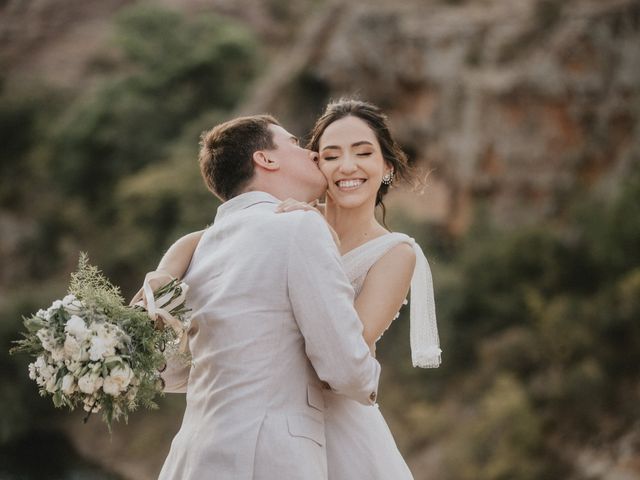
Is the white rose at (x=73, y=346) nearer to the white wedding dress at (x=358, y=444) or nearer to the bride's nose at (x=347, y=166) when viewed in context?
the white wedding dress at (x=358, y=444)

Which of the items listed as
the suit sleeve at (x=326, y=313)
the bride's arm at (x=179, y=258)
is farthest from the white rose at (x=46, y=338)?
the suit sleeve at (x=326, y=313)

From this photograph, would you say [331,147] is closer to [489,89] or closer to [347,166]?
[347,166]

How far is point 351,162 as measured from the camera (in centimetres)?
323

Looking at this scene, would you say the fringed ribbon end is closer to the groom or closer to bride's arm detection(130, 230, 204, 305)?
the groom

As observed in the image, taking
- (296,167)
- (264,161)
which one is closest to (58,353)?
(264,161)

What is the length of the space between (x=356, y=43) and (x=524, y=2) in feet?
11.9

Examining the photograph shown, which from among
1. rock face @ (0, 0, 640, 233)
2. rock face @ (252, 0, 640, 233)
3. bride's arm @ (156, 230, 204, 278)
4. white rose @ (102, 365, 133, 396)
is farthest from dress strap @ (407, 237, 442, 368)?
rock face @ (0, 0, 640, 233)

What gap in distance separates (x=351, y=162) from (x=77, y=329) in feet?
3.92

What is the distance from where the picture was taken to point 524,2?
62.6 ft

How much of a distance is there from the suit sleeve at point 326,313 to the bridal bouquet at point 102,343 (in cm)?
36

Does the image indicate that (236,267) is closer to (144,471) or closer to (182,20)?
(144,471)

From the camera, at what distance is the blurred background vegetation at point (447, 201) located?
48.4 ft

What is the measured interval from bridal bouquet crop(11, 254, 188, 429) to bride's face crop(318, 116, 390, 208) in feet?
2.74

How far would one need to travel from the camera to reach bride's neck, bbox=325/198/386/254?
324cm
